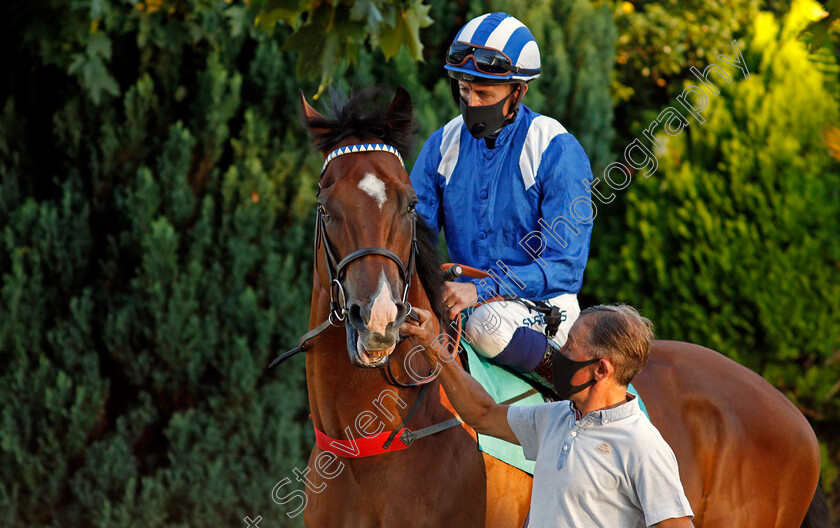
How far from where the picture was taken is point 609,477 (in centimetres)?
222

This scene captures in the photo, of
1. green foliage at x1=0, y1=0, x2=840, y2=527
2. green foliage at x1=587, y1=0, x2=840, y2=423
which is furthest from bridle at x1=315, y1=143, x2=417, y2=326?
green foliage at x1=587, y1=0, x2=840, y2=423

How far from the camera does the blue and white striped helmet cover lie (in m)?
3.39

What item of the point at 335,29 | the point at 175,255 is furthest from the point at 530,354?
the point at 175,255

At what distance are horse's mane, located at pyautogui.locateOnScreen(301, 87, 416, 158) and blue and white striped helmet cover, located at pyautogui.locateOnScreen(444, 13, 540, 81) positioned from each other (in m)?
0.46

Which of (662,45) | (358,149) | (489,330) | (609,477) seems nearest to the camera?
(609,477)

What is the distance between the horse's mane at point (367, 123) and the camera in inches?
118

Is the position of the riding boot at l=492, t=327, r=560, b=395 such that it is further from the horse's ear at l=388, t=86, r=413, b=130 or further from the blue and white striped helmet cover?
the blue and white striped helmet cover

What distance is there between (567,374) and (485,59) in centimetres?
151

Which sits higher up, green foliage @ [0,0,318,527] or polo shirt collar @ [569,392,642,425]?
polo shirt collar @ [569,392,642,425]

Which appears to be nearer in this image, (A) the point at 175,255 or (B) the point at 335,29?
(B) the point at 335,29

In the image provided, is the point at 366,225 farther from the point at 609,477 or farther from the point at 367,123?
the point at 609,477

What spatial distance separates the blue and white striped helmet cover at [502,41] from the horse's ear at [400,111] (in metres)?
0.43

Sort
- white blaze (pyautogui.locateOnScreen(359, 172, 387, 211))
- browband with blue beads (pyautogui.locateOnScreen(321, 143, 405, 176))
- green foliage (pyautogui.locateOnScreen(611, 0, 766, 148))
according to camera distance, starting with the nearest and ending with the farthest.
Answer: white blaze (pyautogui.locateOnScreen(359, 172, 387, 211)) < browband with blue beads (pyautogui.locateOnScreen(321, 143, 405, 176)) < green foliage (pyautogui.locateOnScreen(611, 0, 766, 148))

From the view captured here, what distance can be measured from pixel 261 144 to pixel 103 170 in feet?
3.44
